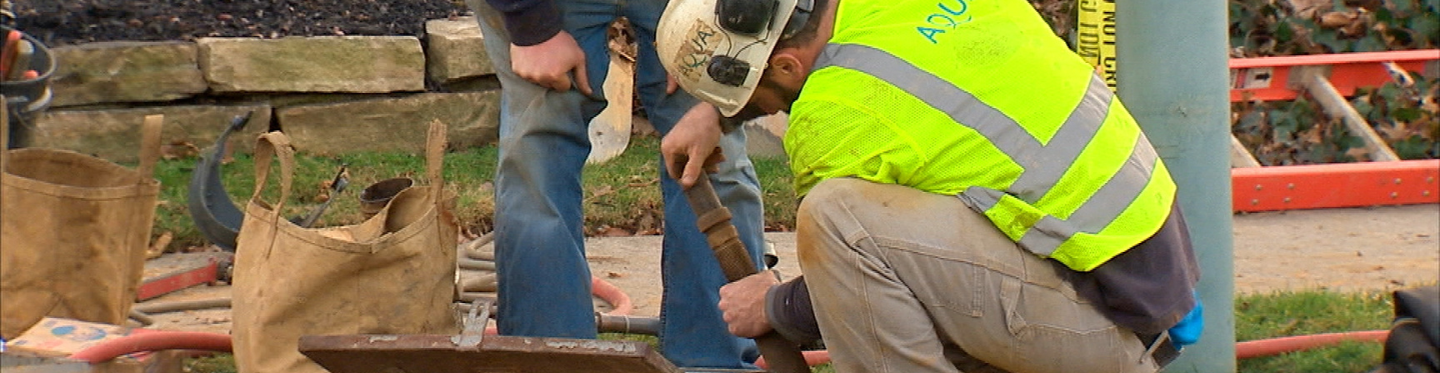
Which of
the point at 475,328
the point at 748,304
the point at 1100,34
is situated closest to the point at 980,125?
the point at 748,304

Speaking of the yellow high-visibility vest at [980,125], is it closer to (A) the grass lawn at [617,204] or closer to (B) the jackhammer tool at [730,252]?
(B) the jackhammer tool at [730,252]

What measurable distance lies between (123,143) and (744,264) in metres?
3.74

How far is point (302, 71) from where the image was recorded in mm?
6516

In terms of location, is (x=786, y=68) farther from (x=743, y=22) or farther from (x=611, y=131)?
(x=611, y=131)

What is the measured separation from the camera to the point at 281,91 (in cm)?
652

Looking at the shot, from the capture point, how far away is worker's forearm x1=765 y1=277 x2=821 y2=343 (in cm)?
325

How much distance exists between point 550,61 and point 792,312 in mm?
867

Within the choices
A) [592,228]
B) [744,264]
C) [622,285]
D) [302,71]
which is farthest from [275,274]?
[302,71]

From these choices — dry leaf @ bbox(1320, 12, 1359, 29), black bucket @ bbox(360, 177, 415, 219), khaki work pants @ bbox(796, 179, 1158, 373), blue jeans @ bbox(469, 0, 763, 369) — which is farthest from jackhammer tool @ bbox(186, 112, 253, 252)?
dry leaf @ bbox(1320, 12, 1359, 29)

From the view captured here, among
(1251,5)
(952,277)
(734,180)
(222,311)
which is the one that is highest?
(952,277)

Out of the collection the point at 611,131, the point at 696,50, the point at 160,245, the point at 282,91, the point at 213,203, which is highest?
the point at 696,50

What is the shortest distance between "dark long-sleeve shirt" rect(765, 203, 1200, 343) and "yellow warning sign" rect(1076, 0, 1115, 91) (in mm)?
874

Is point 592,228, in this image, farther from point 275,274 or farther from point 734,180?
point 275,274

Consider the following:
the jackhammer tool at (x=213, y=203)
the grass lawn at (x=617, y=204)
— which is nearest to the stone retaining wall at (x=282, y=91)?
the grass lawn at (x=617, y=204)
